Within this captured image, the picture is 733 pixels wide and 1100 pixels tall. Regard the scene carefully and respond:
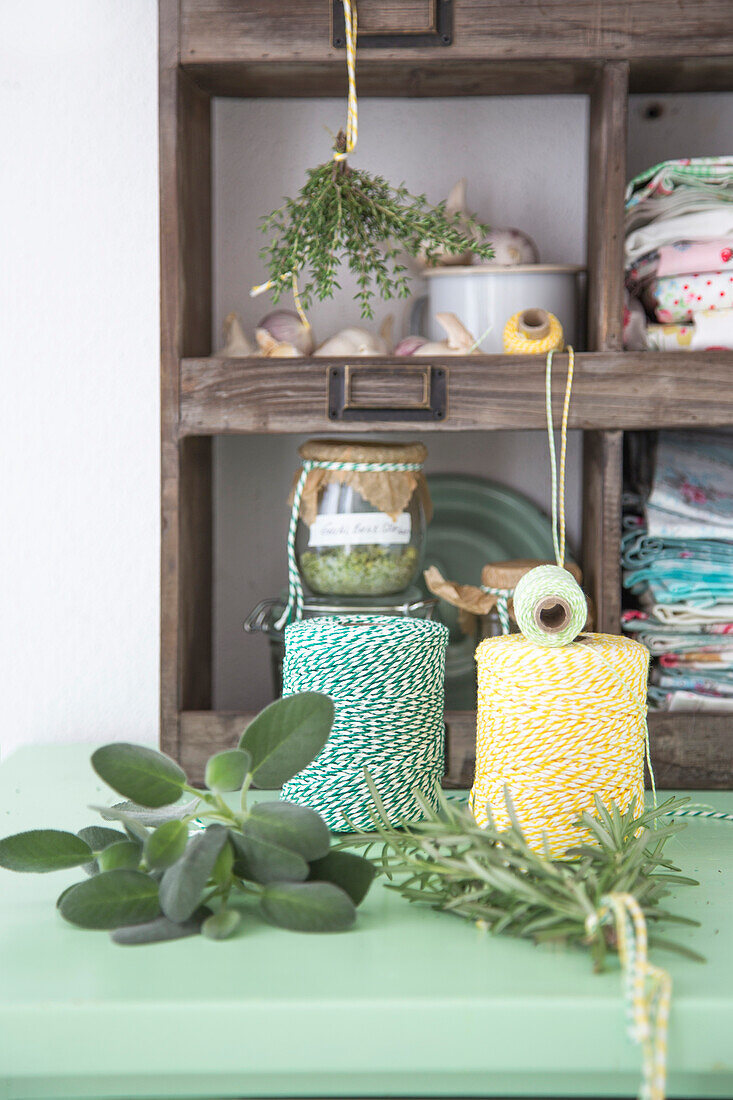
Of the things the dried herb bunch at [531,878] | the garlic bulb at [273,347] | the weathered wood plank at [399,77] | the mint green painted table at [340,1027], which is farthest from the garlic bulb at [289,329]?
the mint green painted table at [340,1027]

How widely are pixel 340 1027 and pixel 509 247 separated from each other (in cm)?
79

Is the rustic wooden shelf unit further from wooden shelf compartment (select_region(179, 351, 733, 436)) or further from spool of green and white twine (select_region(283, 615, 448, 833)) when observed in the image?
spool of green and white twine (select_region(283, 615, 448, 833))

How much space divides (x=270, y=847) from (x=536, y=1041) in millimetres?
175

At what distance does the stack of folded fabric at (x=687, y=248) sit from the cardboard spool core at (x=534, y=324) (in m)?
0.10

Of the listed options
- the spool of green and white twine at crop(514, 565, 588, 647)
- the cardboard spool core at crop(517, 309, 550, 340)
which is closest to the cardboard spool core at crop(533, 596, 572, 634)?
the spool of green and white twine at crop(514, 565, 588, 647)

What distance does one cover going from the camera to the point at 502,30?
0.90 m

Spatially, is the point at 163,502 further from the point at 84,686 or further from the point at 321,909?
the point at 321,909

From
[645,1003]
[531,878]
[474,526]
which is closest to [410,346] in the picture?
[474,526]

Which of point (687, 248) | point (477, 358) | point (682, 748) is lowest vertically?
point (682, 748)

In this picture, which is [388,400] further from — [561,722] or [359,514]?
[561,722]

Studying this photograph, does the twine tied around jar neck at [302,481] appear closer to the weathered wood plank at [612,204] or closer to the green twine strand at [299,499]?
the green twine strand at [299,499]

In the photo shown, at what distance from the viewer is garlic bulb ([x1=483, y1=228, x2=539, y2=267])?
1.05m

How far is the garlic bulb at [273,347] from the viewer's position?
38.6 inches

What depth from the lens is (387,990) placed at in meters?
0.51
